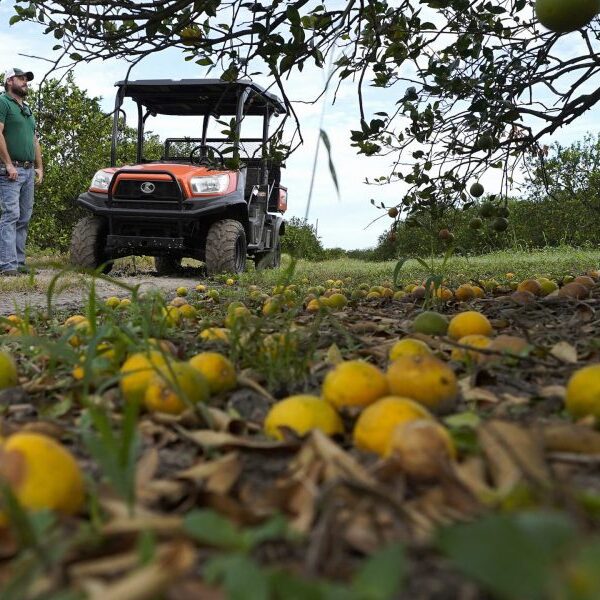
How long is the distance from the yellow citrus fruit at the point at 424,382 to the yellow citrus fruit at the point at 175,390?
434 millimetres

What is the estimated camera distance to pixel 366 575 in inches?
24.2

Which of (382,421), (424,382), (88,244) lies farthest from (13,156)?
(382,421)

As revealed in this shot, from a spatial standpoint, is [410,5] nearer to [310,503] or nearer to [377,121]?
[377,121]

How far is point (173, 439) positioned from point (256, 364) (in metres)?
0.55

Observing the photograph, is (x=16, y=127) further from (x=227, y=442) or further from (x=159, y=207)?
(x=227, y=442)

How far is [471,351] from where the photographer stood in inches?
73.5

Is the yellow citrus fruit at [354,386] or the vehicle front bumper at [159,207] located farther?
the vehicle front bumper at [159,207]

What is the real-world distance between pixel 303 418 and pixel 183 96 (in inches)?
399

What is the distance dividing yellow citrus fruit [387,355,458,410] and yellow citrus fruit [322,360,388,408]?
0.04m

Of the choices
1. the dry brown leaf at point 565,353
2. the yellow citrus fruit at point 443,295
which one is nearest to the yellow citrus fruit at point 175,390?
the dry brown leaf at point 565,353

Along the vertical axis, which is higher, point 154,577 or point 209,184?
point 209,184

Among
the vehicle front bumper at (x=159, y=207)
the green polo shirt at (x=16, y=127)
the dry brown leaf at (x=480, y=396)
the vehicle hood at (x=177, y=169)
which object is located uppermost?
the green polo shirt at (x=16, y=127)

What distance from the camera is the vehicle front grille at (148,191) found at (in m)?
9.38

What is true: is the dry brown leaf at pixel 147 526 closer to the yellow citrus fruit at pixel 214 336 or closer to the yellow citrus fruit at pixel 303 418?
the yellow citrus fruit at pixel 303 418
